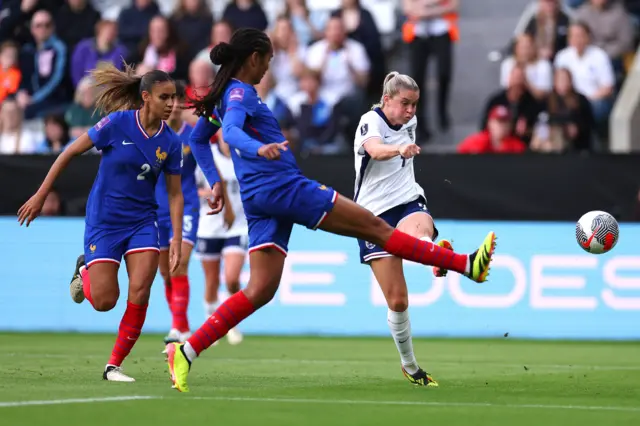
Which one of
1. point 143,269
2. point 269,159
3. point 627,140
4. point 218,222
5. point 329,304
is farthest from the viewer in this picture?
point 627,140

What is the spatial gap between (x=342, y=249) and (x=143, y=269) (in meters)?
6.34

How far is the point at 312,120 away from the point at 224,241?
145 inches

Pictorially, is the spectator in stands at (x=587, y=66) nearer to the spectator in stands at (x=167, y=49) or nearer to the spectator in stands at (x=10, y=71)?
the spectator in stands at (x=167, y=49)

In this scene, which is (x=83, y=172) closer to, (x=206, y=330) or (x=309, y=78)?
(x=309, y=78)

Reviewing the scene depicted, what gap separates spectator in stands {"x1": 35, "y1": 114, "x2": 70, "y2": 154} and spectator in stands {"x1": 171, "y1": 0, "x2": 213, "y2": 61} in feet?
7.21

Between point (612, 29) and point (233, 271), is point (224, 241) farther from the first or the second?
point (612, 29)

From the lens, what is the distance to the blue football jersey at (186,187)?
1228 cm

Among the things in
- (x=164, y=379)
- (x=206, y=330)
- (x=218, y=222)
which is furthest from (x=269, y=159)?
(x=218, y=222)

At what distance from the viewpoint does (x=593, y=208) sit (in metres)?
14.3

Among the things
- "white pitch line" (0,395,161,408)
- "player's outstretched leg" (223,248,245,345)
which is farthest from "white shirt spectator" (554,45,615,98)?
"white pitch line" (0,395,161,408)

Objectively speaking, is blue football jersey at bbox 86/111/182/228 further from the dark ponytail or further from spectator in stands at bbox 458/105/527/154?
spectator in stands at bbox 458/105/527/154

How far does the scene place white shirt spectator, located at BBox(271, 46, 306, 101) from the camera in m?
17.3

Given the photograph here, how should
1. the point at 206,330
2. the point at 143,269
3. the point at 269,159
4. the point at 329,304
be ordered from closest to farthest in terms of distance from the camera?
1. the point at 269,159
2. the point at 206,330
3. the point at 143,269
4. the point at 329,304

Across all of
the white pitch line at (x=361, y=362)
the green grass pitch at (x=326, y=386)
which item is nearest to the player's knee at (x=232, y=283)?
the green grass pitch at (x=326, y=386)
